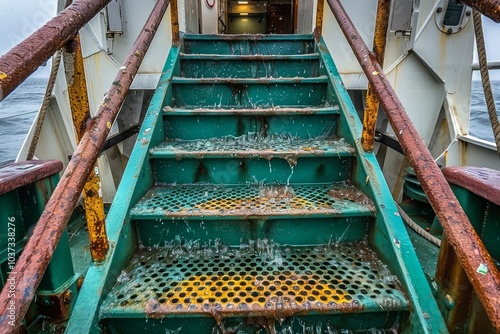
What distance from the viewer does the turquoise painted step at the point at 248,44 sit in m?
3.11

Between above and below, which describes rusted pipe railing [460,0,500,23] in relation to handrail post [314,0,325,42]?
below

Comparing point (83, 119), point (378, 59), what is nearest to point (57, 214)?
point (83, 119)

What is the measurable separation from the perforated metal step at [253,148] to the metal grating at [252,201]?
0.71 feet

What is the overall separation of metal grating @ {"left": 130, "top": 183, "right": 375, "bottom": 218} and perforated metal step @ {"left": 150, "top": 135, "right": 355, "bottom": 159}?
22 centimetres

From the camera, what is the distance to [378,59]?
1.65 metres

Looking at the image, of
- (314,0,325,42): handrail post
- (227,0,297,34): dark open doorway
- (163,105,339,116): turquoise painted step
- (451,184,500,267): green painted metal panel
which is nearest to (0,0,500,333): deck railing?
(451,184,500,267): green painted metal panel

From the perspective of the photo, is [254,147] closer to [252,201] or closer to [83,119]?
[252,201]

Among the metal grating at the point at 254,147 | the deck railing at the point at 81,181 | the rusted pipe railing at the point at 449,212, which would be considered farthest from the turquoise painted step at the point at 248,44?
the deck railing at the point at 81,181

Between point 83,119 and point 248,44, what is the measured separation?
2.34 metres

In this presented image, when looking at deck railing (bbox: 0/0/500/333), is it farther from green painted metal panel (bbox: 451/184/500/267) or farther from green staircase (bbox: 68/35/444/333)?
green staircase (bbox: 68/35/444/333)

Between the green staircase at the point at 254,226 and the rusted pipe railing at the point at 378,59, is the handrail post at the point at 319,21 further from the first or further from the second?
the rusted pipe railing at the point at 378,59

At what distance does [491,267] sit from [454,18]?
3194 millimetres

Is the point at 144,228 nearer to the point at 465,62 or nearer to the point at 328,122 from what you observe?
the point at 328,122

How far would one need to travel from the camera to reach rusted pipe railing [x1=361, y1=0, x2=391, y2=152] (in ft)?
5.32
